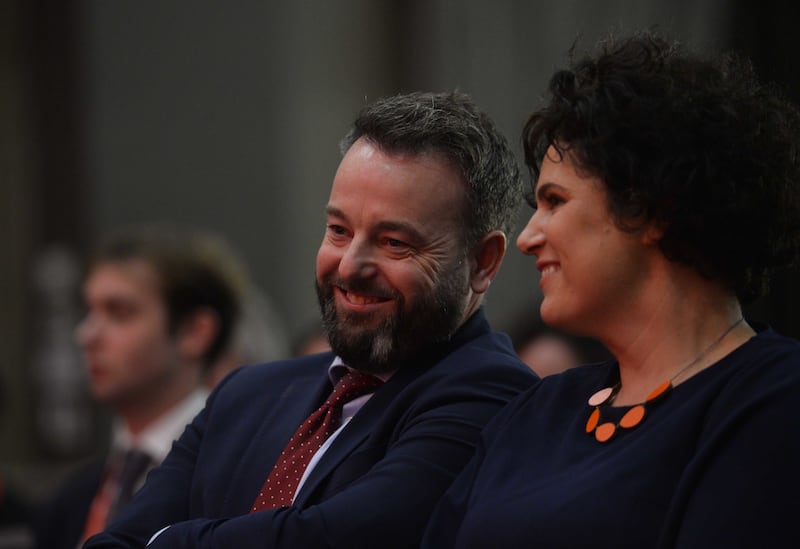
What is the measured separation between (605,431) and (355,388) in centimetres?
70

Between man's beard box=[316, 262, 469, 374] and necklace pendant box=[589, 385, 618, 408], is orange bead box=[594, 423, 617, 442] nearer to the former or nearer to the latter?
necklace pendant box=[589, 385, 618, 408]

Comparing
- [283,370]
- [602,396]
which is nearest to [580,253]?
[602,396]

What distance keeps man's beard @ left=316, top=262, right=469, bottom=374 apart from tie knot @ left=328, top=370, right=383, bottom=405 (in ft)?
0.12

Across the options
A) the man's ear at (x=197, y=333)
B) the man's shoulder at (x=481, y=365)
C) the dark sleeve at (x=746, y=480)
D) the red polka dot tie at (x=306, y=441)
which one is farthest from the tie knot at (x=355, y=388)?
the man's ear at (x=197, y=333)

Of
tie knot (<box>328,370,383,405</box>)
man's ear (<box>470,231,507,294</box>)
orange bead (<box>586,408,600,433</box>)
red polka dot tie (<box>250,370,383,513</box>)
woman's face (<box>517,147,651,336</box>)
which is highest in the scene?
woman's face (<box>517,147,651,336</box>)

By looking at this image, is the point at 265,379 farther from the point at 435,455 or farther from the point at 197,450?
the point at 435,455

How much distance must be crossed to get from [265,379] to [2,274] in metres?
5.78

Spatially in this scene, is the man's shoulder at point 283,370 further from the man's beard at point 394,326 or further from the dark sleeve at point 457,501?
the dark sleeve at point 457,501

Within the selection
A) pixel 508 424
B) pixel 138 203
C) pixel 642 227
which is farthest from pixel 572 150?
pixel 138 203

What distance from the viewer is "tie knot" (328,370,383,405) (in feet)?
9.14

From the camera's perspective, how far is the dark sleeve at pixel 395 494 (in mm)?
2408

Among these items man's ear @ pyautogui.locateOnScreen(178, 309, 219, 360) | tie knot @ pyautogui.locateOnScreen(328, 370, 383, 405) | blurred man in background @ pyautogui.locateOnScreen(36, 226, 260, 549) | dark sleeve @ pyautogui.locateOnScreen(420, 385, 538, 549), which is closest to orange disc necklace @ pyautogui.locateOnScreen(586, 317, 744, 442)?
dark sleeve @ pyautogui.locateOnScreen(420, 385, 538, 549)

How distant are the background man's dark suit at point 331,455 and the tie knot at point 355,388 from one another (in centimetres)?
Answer: 6

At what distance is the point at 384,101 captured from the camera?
2.89 meters
